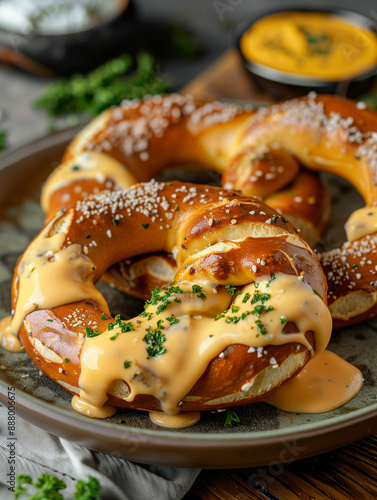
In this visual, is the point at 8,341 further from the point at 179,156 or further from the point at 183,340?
the point at 179,156

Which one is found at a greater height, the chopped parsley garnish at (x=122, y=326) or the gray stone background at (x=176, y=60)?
the chopped parsley garnish at (x=122, y=326)

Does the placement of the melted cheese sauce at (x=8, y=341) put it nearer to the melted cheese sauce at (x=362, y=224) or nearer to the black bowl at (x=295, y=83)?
the melted cheese sauce at (x=362, y=224)

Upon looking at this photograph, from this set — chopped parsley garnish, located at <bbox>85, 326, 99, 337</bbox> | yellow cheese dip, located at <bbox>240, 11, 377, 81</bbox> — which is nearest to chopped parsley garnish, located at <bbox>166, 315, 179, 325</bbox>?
chopped parsley garnish, located at <bbox>85, 326, 99, 337</bbox>

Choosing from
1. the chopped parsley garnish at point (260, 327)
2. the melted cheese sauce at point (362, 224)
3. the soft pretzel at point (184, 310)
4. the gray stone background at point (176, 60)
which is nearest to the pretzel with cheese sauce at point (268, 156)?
the melted cheese sauce at point (362, 224)

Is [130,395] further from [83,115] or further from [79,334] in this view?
[83,115]

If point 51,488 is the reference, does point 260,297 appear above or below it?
above

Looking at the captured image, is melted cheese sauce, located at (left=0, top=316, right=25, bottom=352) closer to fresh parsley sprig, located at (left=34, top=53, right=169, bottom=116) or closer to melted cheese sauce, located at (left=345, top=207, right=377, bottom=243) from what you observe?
melted cheese sauce, located at (left=345, top=207, right=377, bottom=243)

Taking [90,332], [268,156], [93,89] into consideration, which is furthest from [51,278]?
[93,89]
